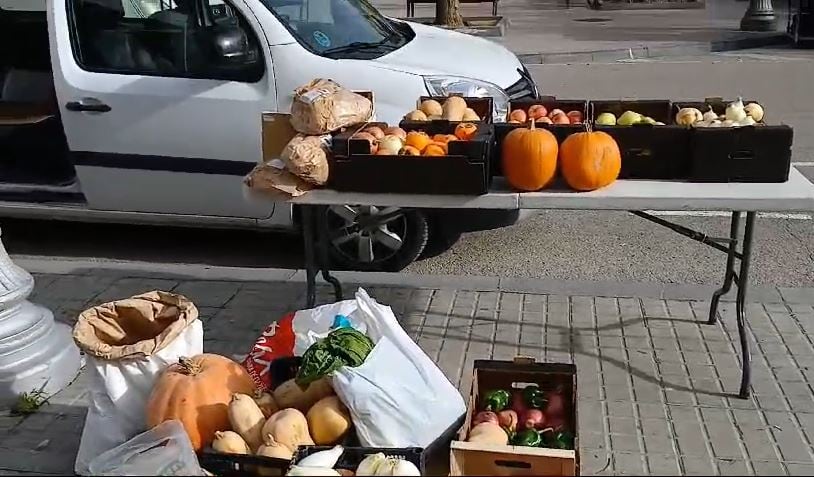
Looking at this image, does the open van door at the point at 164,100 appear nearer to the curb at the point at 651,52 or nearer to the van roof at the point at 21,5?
the van roof at the point at 21,5

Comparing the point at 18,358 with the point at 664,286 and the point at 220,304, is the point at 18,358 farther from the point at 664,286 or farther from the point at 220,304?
the point at 664,286

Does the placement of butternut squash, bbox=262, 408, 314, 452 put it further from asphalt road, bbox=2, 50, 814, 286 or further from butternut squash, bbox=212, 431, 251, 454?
asphalt road, bbox=2, 50, 814, 286

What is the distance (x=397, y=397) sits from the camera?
299 centimetres

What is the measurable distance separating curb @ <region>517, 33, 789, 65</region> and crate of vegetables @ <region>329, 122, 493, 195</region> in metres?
12.2

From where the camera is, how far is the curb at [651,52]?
15.9 m

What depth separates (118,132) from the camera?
17.6 feet

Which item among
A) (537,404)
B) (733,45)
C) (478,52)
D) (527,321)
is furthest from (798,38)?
(537,404)

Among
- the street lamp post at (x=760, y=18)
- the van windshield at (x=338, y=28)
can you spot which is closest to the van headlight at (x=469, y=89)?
the van windshield at (x=338, y=28)

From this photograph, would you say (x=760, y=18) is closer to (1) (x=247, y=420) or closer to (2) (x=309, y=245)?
(2) (x=309, y=245)

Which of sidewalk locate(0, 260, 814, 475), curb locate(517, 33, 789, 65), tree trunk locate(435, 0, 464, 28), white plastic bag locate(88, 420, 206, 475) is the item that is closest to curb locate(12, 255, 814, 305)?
sidewalk locate(0, 260, 814, 475)

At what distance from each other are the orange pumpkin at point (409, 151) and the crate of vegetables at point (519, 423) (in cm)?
95

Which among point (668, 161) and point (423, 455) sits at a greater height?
point (668, 161)

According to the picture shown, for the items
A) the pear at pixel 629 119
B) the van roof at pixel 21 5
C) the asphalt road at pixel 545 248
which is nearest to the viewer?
the pear at pixel 629 119

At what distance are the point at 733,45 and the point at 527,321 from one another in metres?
14.2
